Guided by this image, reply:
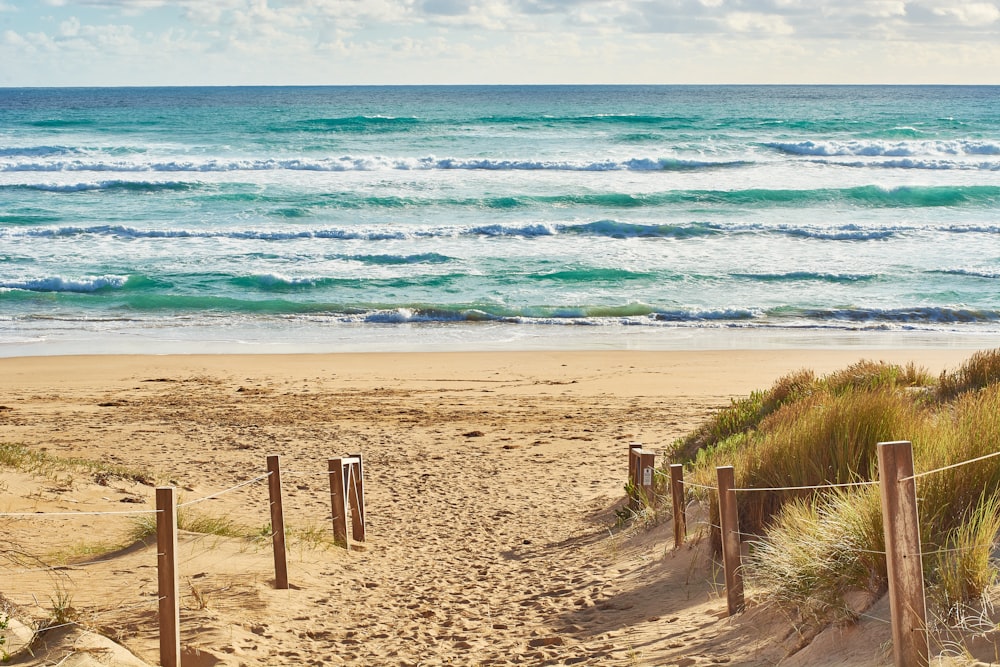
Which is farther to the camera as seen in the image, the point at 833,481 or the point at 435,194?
the point at 435,194

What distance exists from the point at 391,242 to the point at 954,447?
24653 mm

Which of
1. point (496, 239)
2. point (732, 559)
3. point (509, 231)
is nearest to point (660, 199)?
point (509, 231)

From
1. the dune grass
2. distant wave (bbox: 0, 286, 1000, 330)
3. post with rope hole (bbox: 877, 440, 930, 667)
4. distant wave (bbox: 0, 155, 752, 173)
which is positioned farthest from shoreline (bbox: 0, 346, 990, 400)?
distant wave (bbox: 0, 155, 752, 173)

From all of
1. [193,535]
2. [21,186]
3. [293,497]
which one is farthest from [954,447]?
[21,186]

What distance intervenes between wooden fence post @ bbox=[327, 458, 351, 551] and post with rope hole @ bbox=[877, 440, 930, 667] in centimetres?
550

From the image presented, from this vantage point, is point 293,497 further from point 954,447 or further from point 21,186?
point 21,186

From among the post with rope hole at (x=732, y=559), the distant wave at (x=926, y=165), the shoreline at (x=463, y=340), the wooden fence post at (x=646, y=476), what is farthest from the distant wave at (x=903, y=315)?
the distant wave at (x=926, y=165)

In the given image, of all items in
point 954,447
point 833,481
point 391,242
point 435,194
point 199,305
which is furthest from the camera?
point 435,194

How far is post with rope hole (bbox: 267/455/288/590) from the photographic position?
6.97 meters

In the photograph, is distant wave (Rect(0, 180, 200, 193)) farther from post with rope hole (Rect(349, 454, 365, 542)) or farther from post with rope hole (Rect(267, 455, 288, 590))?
post with rope hole (Rect(267, 455, 288, 590))

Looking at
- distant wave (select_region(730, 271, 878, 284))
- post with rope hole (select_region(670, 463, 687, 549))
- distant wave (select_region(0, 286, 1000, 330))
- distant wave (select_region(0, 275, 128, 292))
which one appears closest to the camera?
post with rope hole (select_region(670, 463, 687, 549))

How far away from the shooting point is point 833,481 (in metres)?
6.34

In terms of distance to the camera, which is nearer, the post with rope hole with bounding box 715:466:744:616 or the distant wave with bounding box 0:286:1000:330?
the post with rope hole with bounding box 715:466:744:616

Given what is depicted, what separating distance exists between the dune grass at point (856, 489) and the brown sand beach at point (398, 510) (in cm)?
28
